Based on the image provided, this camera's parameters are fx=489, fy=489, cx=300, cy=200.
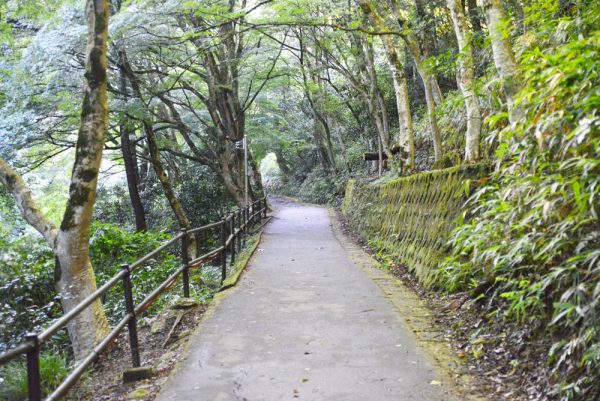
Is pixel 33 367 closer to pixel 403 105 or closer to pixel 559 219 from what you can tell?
pixel 559 219

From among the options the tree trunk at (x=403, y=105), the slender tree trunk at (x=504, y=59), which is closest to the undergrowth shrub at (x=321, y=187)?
the tree trunk at (x=403, y=105)

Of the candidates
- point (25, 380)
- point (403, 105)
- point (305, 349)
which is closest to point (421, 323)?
point (305, 349)

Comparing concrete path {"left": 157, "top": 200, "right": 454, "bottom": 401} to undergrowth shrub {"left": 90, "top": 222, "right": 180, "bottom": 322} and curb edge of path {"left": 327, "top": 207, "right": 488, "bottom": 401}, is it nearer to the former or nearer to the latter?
curb edge of path {"left": 327, "top": 207, "right": 488, "bottom": 401}

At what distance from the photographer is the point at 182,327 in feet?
20.7

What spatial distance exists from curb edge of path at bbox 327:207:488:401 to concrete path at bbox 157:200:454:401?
10cm

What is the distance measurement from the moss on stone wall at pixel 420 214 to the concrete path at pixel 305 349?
101 cm

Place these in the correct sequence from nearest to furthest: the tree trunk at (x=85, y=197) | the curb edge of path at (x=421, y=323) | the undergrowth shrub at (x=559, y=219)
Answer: the undergrowth shrub at (x=559, y=219) → the curb edge of path at (x=421, y=323) → the tree trunk at (x=85, y=197)

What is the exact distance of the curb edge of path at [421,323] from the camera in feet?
13.4

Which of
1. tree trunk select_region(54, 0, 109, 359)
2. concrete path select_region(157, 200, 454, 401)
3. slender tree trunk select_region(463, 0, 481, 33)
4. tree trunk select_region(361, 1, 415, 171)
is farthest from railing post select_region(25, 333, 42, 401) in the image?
slender tree trunk select_region(463, 0, 481, 33)

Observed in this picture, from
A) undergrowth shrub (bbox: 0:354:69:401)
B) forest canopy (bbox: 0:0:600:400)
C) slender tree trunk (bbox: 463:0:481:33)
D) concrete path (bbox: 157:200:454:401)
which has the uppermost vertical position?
slender tree trunk (bbox: 463:0:481:33)

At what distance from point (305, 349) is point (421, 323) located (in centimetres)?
153

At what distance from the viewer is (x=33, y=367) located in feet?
9.48

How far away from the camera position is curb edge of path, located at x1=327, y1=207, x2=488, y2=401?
161 inches

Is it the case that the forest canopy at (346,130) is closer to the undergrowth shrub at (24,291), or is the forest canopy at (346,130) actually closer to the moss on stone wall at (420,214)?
the undergrowth shrub at (24,291)
